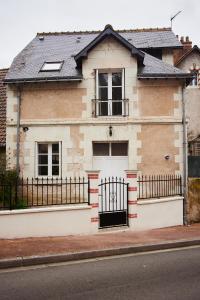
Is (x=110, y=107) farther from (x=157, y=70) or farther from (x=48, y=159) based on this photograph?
(x=48, y=159)

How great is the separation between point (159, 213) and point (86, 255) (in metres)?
4.29

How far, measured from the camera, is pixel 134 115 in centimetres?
1345

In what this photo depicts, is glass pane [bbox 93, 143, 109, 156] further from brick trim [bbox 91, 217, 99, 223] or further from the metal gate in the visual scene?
brick trim [bbox 91, 217, 99, 223]

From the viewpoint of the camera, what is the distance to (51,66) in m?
14.6

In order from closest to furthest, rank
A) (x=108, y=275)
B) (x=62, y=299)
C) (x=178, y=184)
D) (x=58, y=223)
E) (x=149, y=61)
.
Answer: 1. (x=62, y=299)
2. (x=108, y=275)
3. (x=58, y=223)
4. (x=178, y=184)
5. (x=149, y=61)

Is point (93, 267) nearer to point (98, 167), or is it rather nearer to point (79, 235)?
point (79, 235)

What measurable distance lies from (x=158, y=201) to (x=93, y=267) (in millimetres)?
4868

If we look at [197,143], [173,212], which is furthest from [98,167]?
[197,143]

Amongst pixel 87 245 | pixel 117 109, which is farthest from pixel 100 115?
pixel 87 245

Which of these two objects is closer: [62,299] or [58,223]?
[62,299]

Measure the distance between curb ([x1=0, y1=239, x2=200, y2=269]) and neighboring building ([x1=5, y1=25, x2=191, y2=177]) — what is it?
15.7 feet

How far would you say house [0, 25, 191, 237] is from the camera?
13430 millimetres

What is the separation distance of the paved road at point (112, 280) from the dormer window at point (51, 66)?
906 centimetres

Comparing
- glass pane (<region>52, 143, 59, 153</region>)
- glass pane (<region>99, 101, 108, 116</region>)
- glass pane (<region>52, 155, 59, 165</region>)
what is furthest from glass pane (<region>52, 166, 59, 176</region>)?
glass pane (<region>99, 101, 108, 116</region>)
